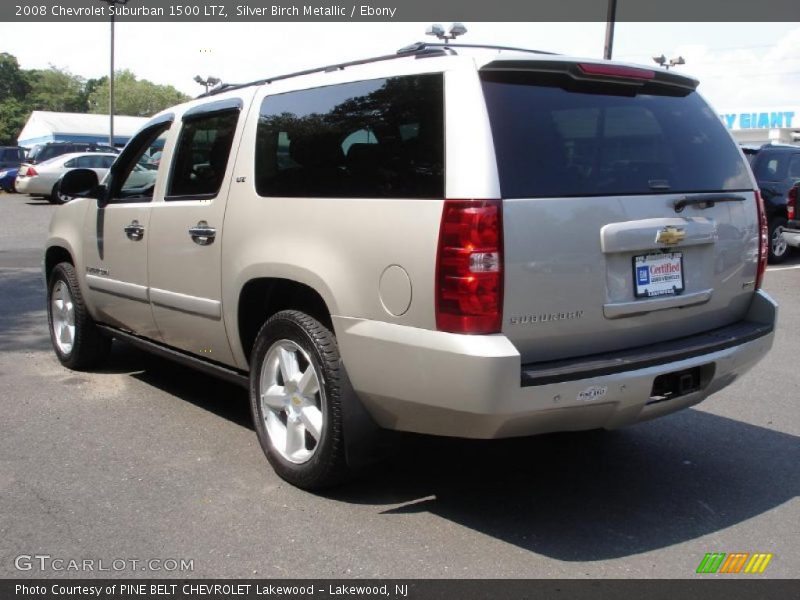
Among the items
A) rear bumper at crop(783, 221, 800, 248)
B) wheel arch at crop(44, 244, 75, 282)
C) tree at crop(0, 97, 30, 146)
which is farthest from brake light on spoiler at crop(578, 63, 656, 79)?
tree at crop(0, 97, 30, 146)

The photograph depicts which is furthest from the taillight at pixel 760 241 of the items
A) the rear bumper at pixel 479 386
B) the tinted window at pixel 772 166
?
the tinted window at pixel 772 166

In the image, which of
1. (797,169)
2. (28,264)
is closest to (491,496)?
(28,264)

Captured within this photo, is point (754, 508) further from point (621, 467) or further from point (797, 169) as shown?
point (797, 169)

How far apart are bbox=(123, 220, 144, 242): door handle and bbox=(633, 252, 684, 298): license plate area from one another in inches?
121

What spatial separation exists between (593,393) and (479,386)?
1.70 feet

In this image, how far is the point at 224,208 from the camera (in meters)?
4.42

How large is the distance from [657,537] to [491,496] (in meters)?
0.80

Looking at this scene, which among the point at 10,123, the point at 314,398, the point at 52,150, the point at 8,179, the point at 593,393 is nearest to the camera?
the point at 593,393

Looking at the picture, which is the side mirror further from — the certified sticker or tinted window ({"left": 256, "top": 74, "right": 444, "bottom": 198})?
the certified sticker

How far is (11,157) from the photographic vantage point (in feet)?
107

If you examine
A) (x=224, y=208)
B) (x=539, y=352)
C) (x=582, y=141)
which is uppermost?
(x=582, y=141)

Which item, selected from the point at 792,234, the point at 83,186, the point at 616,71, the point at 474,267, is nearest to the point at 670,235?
the point at 616,71

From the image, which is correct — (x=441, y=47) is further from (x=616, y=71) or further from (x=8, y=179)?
(x=8, y=179)

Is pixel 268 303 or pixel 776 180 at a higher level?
pixel 776 180
